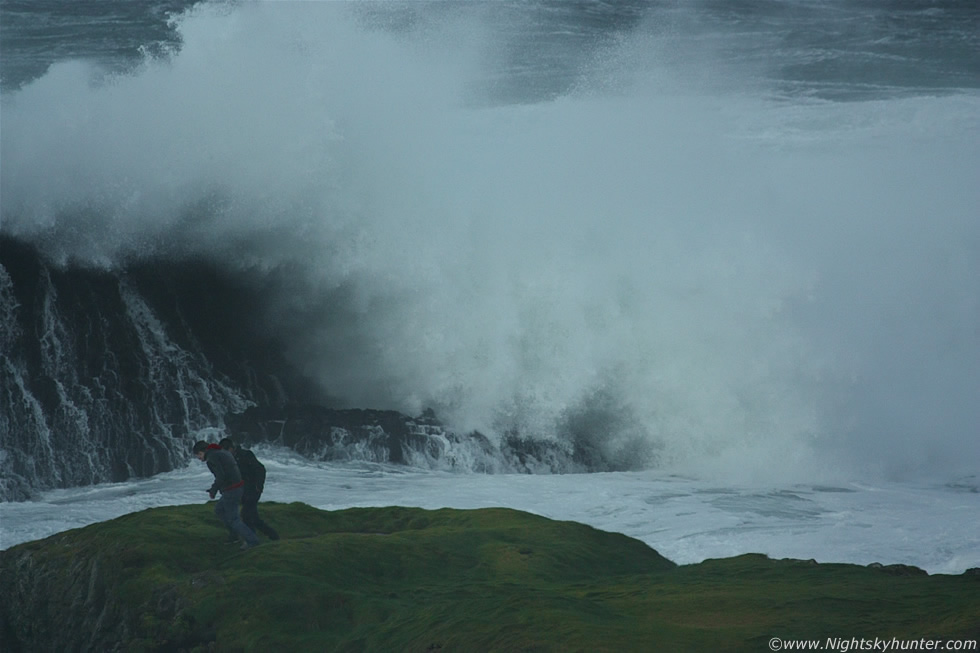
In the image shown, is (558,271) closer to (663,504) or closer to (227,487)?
(663,504)

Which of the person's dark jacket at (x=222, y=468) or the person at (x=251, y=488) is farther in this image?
the person at (x=251, y=488)

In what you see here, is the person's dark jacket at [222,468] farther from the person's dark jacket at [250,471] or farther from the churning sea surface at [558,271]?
the churning sea surface at [558,271]

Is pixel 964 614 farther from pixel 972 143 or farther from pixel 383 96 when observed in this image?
pixel 972 143

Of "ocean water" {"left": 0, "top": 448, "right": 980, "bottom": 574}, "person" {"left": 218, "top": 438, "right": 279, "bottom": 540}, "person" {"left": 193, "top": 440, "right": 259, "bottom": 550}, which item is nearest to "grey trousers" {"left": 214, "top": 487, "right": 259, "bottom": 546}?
"person" {"left": 193, "top": 440, "right": 259, "bottom": 550}

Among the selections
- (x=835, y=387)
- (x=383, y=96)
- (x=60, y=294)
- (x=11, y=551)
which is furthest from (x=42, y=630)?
(x=383, y=96)

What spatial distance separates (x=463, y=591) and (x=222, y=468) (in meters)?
2.51

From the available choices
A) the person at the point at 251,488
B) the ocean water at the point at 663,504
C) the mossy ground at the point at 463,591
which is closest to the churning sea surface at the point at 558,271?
the ocean water at the point at 663,504

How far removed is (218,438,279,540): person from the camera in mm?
10742

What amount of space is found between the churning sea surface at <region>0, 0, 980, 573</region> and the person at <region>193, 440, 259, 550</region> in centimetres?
565

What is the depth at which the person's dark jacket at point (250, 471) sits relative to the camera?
1077 centimetres

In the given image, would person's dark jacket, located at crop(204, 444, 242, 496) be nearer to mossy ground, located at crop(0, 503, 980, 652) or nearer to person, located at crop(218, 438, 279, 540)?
person, located at crop(218, 438, 279, 540)

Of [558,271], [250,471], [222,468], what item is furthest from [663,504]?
[558,271]

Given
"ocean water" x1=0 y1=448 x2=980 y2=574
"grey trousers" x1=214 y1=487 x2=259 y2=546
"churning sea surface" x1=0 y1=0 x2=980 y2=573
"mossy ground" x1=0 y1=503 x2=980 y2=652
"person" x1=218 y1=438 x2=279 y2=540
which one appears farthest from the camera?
"churning sea surface" x1=0 y1=0 x2=980 y2=573

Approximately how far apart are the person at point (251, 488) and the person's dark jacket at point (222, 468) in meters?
0.22
